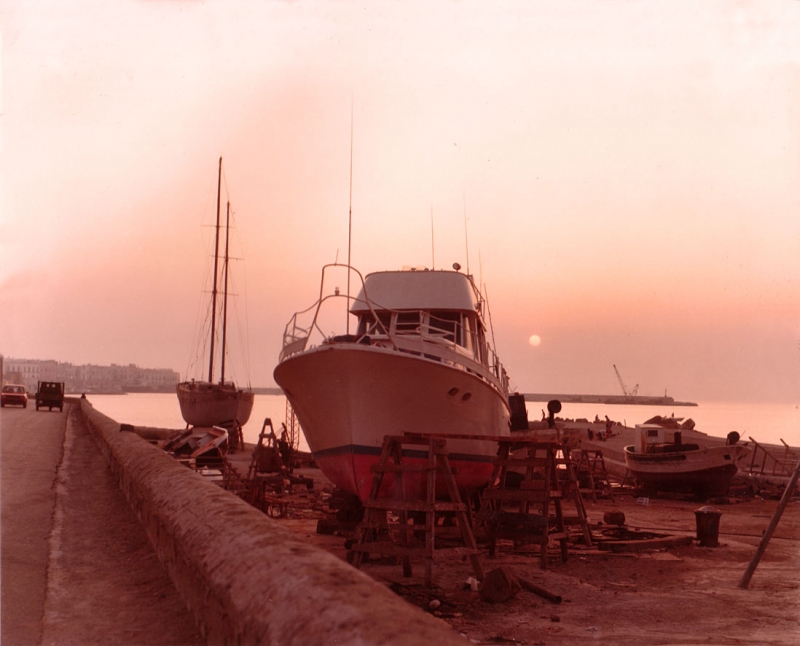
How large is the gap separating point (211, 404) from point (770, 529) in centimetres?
5215

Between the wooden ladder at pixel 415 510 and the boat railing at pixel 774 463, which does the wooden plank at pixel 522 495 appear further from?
the boat railing at pixel 774 463

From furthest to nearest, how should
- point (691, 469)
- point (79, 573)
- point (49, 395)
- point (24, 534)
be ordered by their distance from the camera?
point (49, 395) < point (691, 469) < point (24, 534) < point (79, 573)

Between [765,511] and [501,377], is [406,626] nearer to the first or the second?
[501,377]

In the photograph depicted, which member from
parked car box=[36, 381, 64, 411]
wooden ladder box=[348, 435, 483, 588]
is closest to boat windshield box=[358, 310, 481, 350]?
wooden ladder box=[348, 435, 483, 588]

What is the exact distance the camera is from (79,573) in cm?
743

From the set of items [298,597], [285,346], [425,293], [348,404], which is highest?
[425,293]

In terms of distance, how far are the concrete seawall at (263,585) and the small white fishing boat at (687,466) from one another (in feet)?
74.5

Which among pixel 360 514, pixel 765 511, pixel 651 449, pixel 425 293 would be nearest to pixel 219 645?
pixel 360 514

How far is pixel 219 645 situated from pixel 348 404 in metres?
9.54

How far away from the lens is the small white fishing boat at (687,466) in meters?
26.5

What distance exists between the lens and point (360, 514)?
1570cm

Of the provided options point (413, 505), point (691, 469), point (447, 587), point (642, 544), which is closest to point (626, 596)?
point (447, 587)

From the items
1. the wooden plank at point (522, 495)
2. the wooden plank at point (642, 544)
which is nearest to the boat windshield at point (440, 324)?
the wooden plank at point (522, 495)

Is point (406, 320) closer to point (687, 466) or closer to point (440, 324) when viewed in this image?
point (440, 324)
